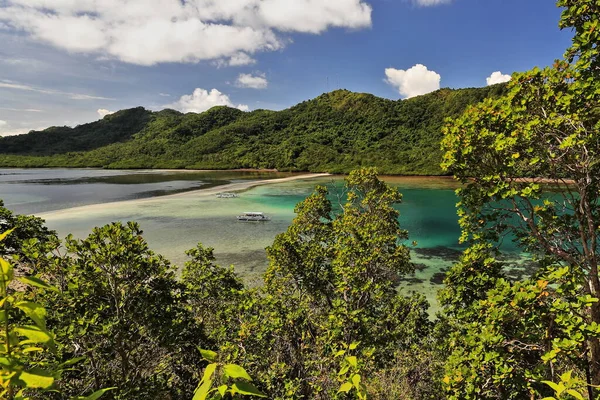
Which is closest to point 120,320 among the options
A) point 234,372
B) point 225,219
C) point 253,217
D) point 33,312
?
point 33,312

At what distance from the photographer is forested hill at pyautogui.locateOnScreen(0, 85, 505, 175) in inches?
4796

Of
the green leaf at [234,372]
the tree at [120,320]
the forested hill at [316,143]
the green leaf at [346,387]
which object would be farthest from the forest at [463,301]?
the forested hill at [316,143]

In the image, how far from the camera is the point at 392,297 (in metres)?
13.3

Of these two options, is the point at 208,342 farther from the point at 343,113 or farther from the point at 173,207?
the point at 343,113

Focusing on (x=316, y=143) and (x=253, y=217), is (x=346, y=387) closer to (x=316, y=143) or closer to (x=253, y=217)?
(x=253, y=217)

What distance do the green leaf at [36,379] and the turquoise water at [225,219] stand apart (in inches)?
883

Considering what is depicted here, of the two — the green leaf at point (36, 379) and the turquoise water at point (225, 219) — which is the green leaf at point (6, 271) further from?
the turquoise water at point (225, 219)

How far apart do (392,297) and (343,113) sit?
586 ft

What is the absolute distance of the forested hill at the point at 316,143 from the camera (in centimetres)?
12181

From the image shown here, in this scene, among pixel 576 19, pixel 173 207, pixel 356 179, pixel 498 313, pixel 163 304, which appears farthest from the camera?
pixel 173 207

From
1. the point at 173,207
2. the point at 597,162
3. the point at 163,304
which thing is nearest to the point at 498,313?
the point at 597,162

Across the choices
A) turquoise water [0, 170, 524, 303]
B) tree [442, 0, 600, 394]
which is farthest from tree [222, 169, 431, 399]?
turquoise water [0, 170, 524, 303]

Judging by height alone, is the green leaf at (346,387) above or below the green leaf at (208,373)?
below

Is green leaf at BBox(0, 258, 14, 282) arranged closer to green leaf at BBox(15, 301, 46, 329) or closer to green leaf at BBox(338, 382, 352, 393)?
green leaf at BBox(15, 301, 46, 329)
